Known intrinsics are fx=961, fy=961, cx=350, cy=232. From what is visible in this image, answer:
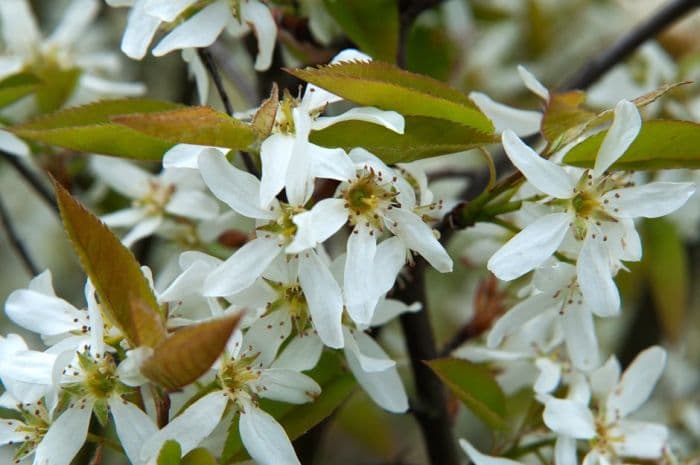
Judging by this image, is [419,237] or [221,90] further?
→ [221,90]

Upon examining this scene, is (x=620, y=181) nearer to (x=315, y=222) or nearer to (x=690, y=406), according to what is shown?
(x=315, y=222)

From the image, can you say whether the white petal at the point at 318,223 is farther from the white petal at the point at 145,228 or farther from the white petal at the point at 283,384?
the white petal at the point at 145,228

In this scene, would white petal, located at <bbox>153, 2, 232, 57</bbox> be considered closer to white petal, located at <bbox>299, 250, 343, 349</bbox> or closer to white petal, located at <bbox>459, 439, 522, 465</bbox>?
white petal, located at <bbox>299, 250, 343, 349</bbox>

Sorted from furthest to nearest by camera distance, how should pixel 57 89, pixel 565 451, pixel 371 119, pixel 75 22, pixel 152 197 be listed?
pixel 75 22
pixel 57 89
pixel 152 197
pixel 565 451
pixel 371 119

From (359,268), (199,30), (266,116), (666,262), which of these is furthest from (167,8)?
(666,262)

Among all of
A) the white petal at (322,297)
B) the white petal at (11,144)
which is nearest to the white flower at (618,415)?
the white petal at (322,297)

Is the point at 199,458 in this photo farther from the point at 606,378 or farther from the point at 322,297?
the point at 606,378

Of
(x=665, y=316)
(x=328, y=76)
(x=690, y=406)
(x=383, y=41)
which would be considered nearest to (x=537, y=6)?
(x=665, y=316)

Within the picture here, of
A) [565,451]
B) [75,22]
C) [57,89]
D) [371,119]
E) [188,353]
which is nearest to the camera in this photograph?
[188,353]
